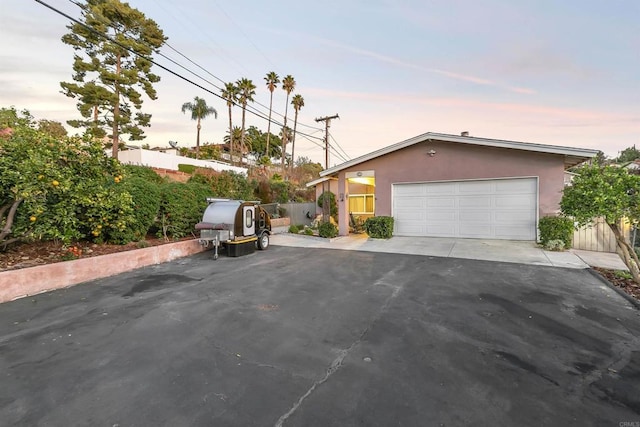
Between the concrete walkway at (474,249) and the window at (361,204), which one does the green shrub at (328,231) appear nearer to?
the concrete walkway at (474,249)

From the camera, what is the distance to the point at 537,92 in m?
11.2

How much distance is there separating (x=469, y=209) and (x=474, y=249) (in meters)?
2.58

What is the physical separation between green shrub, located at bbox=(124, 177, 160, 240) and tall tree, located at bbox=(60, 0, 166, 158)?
52.4 ft

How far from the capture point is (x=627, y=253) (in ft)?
17.1

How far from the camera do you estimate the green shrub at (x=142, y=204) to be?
25.3 feet

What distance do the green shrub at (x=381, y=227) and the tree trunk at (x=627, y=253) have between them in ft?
22.6

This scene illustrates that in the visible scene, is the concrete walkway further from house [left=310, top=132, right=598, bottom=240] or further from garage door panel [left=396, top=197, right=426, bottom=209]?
garage door panel [left=396, top=197, right=426, bottom=209]

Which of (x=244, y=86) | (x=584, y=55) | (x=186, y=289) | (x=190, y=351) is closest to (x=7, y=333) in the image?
(x=186, y=289)

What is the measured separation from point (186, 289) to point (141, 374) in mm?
2958

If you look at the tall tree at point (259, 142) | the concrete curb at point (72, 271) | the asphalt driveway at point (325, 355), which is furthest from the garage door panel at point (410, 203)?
the tall tree at point (259, 142)

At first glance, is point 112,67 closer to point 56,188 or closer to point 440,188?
point 56,188

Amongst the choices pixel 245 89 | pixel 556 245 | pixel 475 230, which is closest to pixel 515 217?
pixel 475 230

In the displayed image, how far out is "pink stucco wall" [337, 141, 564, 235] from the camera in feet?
31.3

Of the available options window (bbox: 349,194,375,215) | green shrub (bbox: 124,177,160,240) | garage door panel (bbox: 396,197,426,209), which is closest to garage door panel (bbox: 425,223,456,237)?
garage door panel (bbox: 396,197,426,209)
